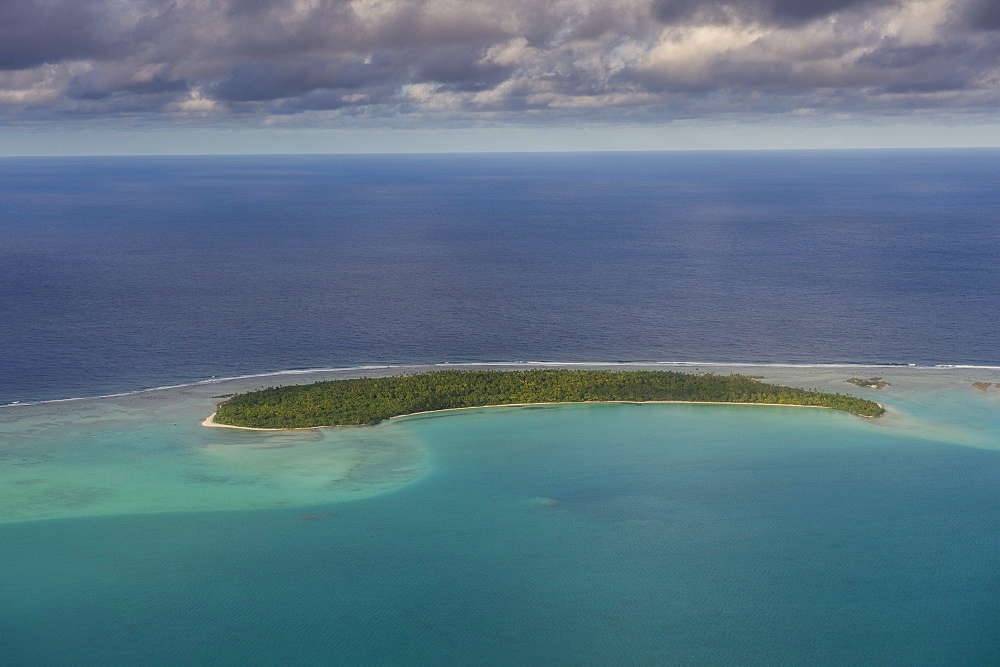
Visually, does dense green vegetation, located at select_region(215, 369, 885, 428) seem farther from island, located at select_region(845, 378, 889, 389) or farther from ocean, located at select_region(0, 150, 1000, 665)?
island, located at select_region(845, 378, 889, 389)

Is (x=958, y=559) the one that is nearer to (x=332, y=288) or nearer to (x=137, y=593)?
(x=137, y=593)

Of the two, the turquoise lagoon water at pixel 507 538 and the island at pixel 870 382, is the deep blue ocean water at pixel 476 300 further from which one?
the turquoise lagoon water at pixel 507 538

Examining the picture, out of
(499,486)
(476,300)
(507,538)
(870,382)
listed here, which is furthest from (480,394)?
(476,300)

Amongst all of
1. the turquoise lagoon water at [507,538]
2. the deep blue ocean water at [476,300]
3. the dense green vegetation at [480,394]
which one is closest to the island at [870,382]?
the dense green vegetation at [480,394]

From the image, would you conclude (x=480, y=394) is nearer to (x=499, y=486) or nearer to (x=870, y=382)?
(x=499, y=486)

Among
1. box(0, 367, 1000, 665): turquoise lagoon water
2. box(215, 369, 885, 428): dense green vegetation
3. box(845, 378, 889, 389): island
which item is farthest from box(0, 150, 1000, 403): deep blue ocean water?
box(0, 367, 1000, 665): turquoise lagoon water

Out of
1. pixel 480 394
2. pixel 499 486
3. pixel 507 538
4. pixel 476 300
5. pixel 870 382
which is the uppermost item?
pixel 476 300

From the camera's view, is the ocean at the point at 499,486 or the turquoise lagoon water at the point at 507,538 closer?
the turquoise lagoon water at the point at 507,538
